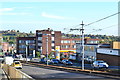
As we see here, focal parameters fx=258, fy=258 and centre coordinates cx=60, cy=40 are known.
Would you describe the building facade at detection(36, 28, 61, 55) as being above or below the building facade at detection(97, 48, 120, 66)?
above

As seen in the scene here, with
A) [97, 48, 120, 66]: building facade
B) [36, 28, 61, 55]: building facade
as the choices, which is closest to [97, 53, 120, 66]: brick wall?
[97, 48, 120, 66]: building facade

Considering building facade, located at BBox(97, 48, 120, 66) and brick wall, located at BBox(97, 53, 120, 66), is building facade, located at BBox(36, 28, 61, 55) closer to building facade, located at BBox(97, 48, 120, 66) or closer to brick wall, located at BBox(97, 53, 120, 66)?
building facade, located at BBox(97, 48, 120, 66)

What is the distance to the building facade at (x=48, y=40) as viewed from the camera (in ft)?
386

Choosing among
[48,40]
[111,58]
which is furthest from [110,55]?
[48,40]

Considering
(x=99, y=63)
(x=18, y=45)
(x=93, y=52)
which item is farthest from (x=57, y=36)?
(x=99, y=63)

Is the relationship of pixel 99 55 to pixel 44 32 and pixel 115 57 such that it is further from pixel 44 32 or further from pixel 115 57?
pixel 44 32

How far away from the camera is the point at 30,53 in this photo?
130875 millimetres

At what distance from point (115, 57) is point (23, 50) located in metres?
85.3

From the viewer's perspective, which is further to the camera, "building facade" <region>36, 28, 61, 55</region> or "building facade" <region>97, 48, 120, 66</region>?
"building facade" <region>36, 28, 61, 55</region>

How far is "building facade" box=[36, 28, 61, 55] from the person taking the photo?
118 metres

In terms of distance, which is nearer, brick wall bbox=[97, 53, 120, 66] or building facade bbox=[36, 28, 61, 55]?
brick wall bbox=[97, 53, 120, 66]

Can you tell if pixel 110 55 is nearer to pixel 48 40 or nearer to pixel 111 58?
pixel 111 58

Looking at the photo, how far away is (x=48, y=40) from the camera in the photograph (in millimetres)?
117938

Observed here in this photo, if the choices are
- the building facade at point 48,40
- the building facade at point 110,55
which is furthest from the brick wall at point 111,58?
the building facade at point 48,40
